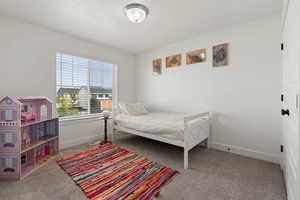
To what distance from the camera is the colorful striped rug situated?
146cm

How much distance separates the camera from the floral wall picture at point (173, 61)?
3148mm

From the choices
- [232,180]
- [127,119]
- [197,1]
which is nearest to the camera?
[232,180]

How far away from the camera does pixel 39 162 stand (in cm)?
207

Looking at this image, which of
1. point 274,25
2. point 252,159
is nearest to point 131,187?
point 252,159

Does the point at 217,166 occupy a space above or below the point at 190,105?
below

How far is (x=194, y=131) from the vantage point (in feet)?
6.99

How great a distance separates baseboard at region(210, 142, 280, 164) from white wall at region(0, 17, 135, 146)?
2.68 m

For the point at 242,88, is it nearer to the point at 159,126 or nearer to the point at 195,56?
the point at 195,56

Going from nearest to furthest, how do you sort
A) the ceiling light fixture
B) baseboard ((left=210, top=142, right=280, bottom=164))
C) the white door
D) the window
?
the white door
the ceiling light fixture
baseboard ((left=210, top=142, right=280, bottom=164))
the window

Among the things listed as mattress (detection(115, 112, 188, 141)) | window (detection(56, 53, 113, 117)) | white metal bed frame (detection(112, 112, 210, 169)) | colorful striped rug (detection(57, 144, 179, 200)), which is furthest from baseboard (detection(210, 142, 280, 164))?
window (detection(56, 53, 113, 117))

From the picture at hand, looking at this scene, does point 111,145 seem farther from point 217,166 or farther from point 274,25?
point 274,25

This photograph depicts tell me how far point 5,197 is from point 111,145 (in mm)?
1618

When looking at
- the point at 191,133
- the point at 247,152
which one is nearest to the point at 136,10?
the point at 191,133

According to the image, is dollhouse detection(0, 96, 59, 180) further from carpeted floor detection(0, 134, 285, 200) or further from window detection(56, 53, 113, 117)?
window detection(56, 53, 113, 117)
